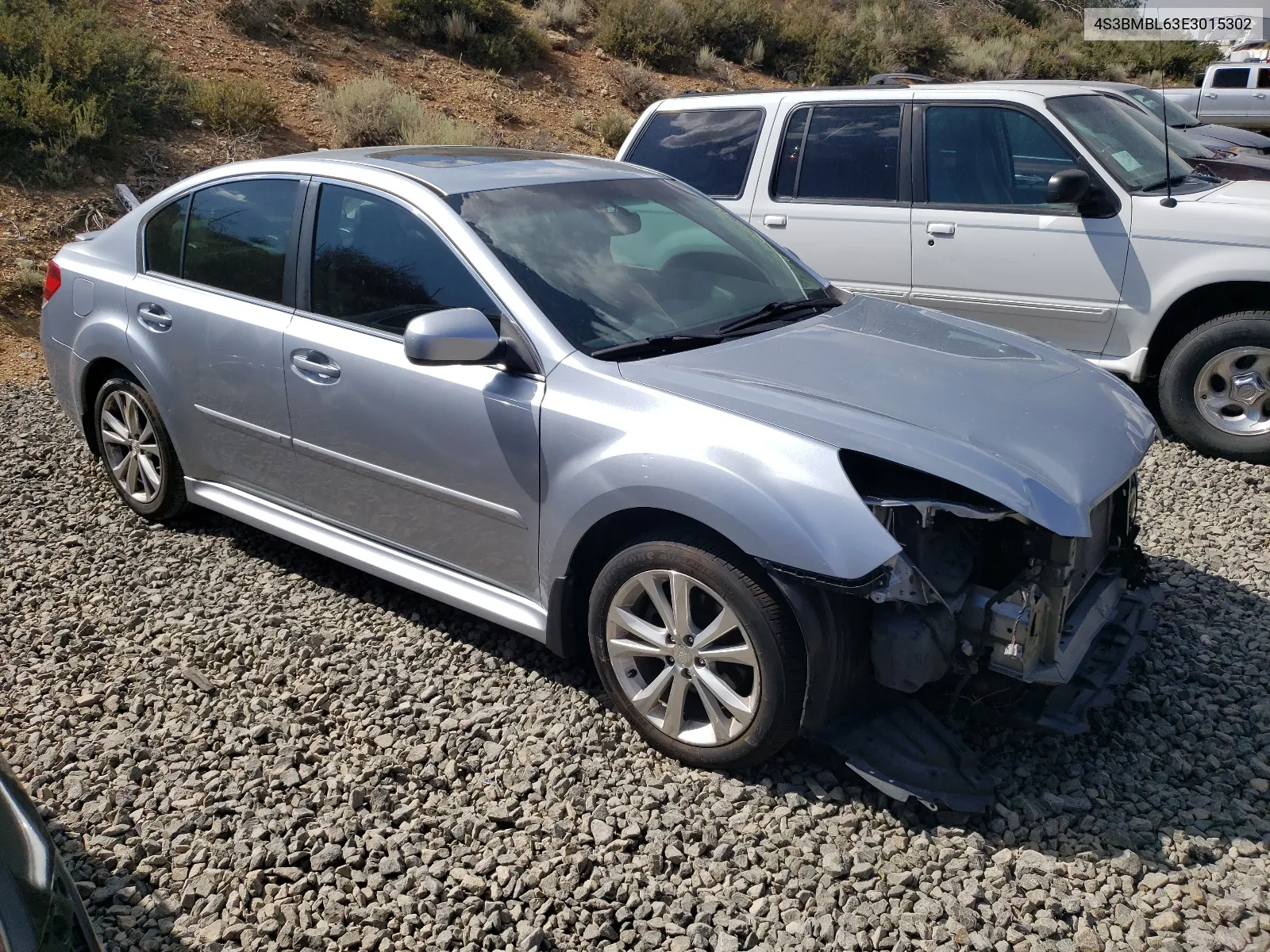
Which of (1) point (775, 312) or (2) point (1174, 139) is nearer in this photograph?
(1) point (775, 312)

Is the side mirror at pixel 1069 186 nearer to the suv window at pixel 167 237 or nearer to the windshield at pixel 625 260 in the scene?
the windshield at pixel 625 260

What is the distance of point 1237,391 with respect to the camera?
5961 millimetres

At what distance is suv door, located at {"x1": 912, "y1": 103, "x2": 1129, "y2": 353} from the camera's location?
247 inches

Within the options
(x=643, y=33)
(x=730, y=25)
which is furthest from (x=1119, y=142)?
(x=730, y=25)

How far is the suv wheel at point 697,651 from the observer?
3.09 meters

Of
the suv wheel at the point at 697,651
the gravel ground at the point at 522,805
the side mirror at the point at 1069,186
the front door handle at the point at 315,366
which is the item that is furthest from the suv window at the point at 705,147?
the suv wheel at the point at 697,651

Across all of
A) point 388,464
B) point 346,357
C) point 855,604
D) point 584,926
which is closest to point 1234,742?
point 855,604

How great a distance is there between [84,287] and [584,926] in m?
3.98

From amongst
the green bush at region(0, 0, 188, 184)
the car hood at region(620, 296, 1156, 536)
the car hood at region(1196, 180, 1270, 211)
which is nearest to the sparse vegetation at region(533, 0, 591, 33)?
the green bush at region(0, 0, 188, 184)

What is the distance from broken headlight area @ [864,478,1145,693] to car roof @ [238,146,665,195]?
6.52 ft

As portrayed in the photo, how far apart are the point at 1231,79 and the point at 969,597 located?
23.9 metres

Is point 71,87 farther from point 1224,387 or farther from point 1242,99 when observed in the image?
point 1242,99

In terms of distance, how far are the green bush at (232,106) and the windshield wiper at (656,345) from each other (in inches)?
439

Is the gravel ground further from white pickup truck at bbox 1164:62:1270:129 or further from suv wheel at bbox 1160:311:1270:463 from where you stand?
white pickup truck at bbox 1164:62:1270:129
